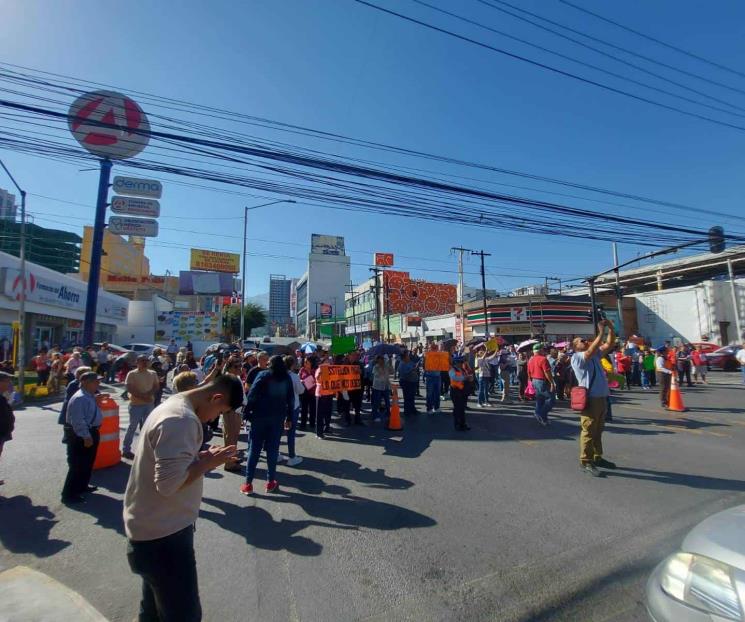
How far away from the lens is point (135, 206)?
55.5 feet

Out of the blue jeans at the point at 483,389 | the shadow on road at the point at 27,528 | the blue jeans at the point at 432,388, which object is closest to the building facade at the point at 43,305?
the shadow on road at the point at 27,528

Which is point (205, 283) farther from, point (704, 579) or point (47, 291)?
point (704, 579)

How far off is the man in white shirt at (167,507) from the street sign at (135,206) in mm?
17590

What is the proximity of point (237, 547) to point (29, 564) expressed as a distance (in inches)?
72.6

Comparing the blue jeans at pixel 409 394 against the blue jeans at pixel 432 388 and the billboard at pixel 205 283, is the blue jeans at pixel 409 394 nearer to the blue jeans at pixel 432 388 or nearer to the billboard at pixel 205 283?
the blue jeans at pixel 432 388

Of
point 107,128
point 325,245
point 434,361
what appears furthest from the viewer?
point 325,245

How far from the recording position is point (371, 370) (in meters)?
11.4

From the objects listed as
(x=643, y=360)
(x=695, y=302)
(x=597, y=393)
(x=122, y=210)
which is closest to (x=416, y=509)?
(x=597, y=393)

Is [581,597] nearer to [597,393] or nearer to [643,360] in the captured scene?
[597,393]

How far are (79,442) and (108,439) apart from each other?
144 cm

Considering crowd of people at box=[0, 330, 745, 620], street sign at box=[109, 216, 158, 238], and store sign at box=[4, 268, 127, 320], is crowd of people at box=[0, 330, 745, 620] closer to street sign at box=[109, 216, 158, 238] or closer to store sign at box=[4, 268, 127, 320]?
street sign at box=[109, 216, 158, 238]

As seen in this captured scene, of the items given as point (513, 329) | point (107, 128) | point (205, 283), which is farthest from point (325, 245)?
point (107, 128)

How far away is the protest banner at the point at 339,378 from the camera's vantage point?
911 cm

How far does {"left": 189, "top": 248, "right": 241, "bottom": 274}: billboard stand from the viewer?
5162 centimetres
